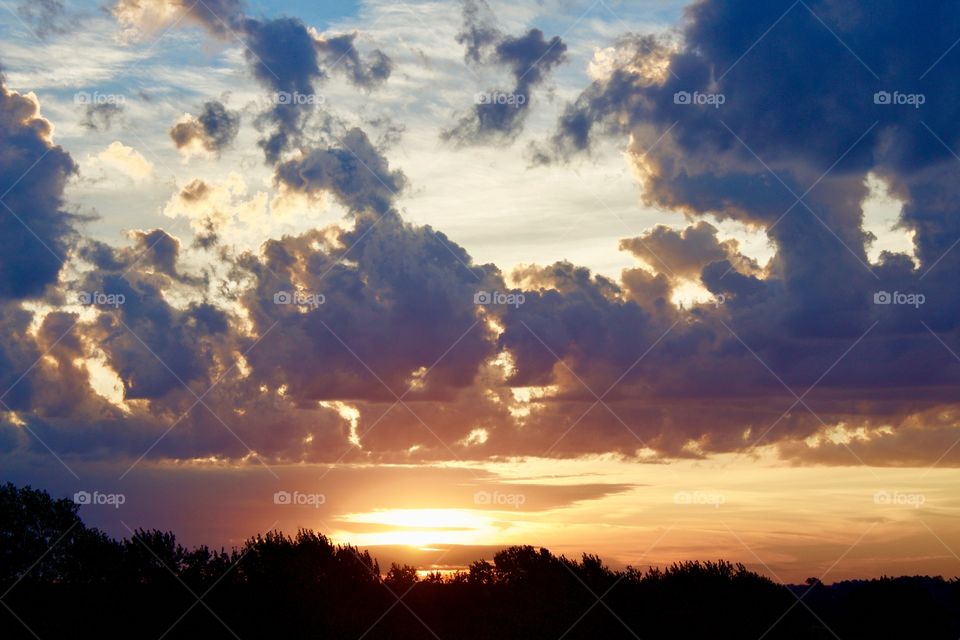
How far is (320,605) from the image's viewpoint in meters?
92.1

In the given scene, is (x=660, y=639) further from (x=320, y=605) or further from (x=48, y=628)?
(x=48, y=628)

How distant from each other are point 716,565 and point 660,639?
9.19m

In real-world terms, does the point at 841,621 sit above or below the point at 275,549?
below

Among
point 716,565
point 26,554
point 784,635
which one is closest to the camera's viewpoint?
point 784,635

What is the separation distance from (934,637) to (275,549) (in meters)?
56.7

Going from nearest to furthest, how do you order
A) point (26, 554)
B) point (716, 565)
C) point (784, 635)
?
point (784, 635) → point (716, 565) → point (26, 554)

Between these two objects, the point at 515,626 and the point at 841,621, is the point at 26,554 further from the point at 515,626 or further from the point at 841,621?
the point at 841,621

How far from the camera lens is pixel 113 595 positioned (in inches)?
3841

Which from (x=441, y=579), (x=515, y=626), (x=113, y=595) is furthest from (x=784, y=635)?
(x=113, y=595)

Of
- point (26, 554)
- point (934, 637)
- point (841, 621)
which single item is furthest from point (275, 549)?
point (934, 637)

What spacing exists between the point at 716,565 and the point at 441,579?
2427cm

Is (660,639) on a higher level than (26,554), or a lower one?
lower

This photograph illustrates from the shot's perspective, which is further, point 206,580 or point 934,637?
point 206,580

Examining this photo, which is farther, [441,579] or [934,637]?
[441,579]
